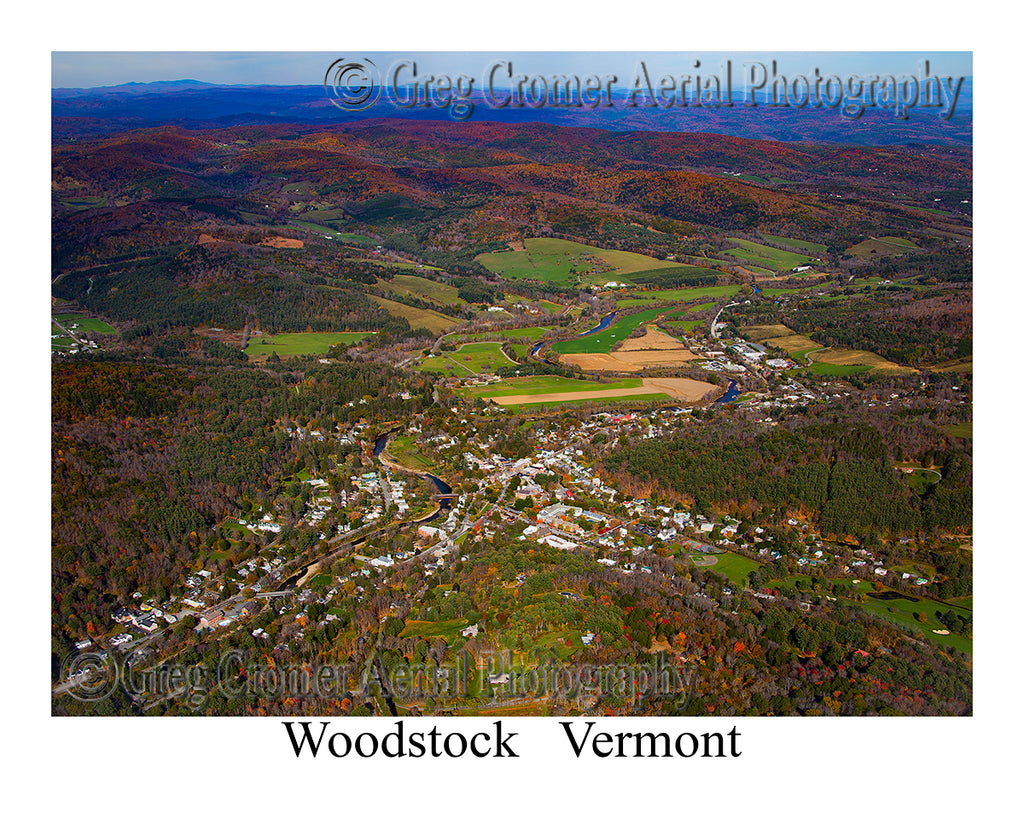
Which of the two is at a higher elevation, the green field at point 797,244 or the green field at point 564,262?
the green field at point 797,244

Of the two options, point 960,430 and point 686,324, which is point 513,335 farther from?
point 960,430

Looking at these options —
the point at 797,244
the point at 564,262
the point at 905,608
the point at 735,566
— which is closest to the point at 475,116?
the point at 564,262

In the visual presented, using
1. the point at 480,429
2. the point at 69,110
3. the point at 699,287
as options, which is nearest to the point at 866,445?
the point at 480,429

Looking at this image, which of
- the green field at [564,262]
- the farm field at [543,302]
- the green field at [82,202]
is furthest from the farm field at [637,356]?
the green field at [82,202]

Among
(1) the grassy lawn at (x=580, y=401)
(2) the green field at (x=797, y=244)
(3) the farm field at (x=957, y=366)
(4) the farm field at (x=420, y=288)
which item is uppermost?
(2) the green field at (x=797, y=244)

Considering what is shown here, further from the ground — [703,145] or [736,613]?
[703,145]

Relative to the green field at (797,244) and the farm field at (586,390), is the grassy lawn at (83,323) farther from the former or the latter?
the green field at (797,244)

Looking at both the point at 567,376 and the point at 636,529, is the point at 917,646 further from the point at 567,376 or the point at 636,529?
the point at 567,376
